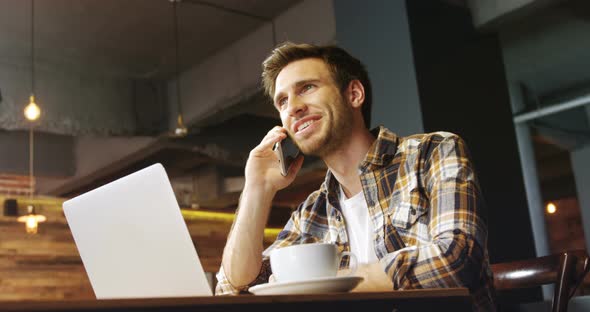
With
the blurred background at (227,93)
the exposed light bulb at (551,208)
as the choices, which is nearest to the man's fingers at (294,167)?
the blurred background at (227,93)

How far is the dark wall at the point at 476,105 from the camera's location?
3.45 meters

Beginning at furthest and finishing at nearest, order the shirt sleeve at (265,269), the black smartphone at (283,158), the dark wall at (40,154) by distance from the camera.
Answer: the dark wall at (40,154) → the black smartphone at (283,158) → the shirt sleeve at (265,269)

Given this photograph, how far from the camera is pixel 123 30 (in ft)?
18.3

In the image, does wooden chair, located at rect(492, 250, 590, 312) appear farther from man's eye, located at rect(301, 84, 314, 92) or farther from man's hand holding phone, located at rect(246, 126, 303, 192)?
man's eye, located at rect(301, 84, 314, 92)

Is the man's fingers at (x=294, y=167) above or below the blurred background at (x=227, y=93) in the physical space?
below

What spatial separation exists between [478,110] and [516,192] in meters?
0.50

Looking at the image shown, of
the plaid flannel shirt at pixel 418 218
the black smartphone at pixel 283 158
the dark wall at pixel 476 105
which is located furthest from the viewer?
the dark wall at pixel 476 105

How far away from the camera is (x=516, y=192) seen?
3.65 metres

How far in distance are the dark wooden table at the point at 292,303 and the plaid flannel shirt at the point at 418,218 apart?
233 mm

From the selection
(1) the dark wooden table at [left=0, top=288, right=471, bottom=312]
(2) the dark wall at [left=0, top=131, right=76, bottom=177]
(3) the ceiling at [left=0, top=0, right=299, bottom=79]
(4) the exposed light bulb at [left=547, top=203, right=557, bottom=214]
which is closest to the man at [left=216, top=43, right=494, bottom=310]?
(1) the dark wooden table at [left=0, top=288, right=471, bottom=312]

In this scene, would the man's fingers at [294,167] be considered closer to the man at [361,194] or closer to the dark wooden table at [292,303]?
the man at [361,194]

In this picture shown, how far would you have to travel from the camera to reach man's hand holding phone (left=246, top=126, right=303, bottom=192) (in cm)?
178

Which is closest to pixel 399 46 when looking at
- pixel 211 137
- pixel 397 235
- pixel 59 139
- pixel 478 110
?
pixel 478 110

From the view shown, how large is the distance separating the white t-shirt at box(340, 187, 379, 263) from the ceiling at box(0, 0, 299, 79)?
367cm
